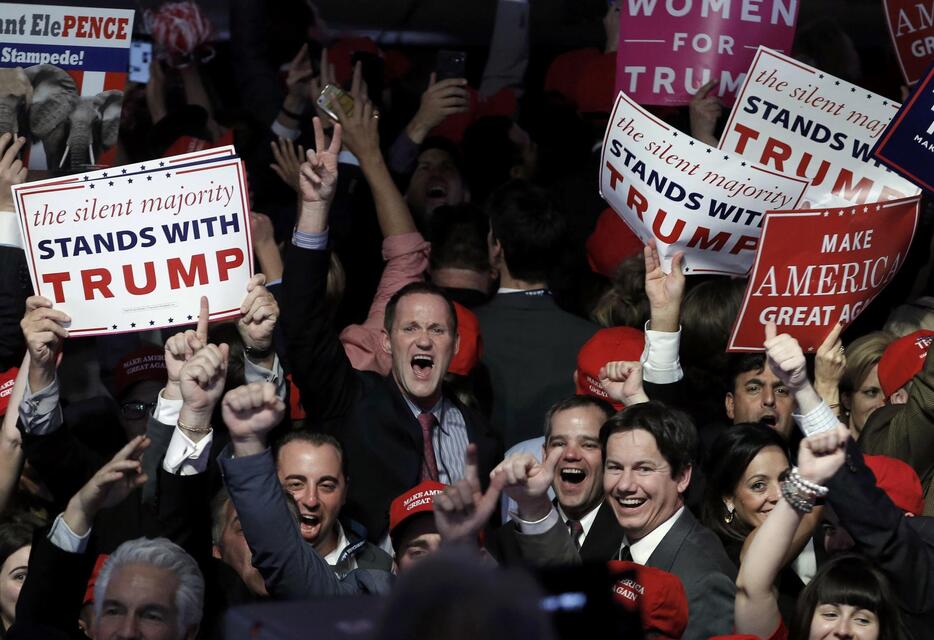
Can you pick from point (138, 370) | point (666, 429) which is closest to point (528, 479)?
point (666, 429)

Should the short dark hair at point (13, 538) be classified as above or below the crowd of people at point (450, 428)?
below

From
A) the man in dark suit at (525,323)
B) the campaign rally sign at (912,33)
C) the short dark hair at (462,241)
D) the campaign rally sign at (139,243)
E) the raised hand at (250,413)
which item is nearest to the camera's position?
the raised hand at (250,413)

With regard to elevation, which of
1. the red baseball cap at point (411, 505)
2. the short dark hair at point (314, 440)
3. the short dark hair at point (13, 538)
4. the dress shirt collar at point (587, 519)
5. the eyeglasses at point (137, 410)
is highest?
the short dark hair at point (314, 440)

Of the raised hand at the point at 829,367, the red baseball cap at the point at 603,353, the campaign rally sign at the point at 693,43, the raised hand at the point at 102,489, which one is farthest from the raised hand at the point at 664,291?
the raised hand at the point at 102,489

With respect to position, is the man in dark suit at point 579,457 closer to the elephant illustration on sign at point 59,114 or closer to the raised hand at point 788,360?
the raised hand at point 788,360

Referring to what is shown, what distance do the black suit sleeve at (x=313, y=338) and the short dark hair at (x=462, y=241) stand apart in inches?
38.8

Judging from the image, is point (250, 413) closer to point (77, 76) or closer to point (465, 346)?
point (465, 346)

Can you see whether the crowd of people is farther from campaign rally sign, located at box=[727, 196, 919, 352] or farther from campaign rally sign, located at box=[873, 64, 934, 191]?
campaign rally sign, located at box=[873, 64, 934, 191]

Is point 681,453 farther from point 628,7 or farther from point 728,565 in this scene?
point 628,7

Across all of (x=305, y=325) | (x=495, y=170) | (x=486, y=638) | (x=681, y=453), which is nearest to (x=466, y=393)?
(x=305, y=325)

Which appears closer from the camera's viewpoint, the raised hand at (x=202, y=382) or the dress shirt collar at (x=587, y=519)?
the raised hand at (x=202, y=382)

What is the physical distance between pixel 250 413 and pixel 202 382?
420 millimetres

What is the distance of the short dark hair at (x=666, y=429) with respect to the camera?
15.1 feet

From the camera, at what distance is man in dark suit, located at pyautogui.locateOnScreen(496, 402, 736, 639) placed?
14.1ft
